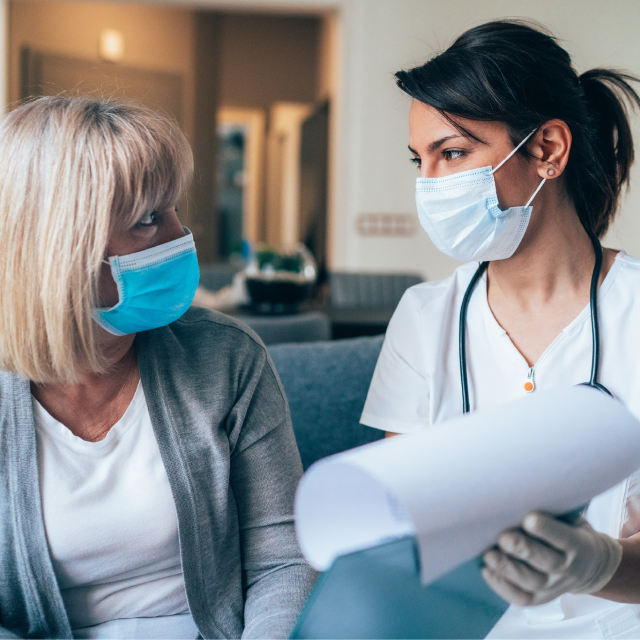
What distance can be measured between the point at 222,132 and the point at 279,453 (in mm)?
7240

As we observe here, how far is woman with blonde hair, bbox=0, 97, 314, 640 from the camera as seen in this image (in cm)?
81

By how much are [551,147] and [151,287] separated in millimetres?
626

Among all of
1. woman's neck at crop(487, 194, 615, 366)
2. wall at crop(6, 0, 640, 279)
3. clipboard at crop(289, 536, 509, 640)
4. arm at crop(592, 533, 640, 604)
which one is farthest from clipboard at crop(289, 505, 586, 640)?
wall at crop(6, 0, 640, 279)

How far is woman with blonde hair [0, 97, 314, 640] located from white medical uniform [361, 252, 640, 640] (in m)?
0.21

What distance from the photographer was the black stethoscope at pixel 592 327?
0.94 m

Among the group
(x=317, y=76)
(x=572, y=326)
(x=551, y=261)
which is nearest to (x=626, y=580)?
(x=572, y=326)

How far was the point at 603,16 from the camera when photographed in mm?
2922

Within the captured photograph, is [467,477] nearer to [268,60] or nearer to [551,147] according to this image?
[551,147]

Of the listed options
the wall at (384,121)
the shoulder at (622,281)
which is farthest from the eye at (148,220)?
the wall at (384,121)

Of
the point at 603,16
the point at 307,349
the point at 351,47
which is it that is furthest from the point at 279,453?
the point at 351,47

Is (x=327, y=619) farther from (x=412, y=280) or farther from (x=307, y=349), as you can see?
(x=412, y=280)

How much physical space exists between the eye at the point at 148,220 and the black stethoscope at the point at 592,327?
49 centimetres

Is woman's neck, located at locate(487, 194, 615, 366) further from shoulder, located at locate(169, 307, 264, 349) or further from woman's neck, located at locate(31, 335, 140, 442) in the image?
woman's neck, located at locate(31, 335, 140, 442)

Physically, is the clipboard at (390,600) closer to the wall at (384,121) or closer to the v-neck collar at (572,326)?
the v-neck collar at (572,326)
